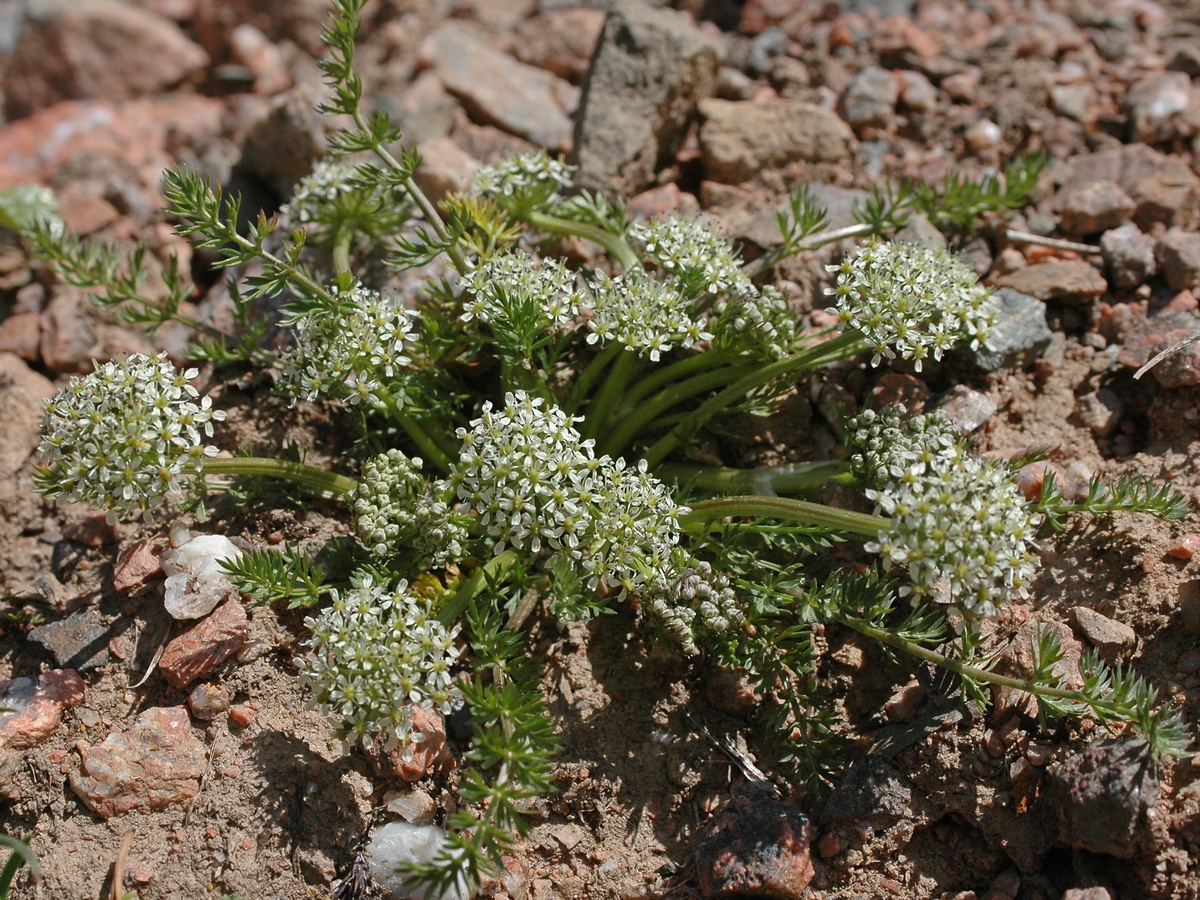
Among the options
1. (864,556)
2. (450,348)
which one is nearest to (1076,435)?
(864,556)

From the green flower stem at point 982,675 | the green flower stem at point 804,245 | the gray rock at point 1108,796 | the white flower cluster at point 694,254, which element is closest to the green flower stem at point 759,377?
the white flower cluster at point 694,254

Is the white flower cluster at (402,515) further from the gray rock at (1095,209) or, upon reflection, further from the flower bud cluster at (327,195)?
the gray rock at (1095,209)

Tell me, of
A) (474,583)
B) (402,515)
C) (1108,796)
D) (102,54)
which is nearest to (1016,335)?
(1108,796)

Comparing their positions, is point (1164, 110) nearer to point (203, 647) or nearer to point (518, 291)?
point (518, 291)

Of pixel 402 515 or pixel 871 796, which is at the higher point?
pixel 402 515

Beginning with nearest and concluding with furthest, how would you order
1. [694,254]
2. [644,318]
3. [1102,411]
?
1. [644,318]
2. [694,254]
3. [1102,411]

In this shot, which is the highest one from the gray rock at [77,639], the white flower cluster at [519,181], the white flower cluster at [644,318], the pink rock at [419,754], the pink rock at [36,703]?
the white flower cluster at [519,181]
